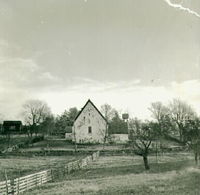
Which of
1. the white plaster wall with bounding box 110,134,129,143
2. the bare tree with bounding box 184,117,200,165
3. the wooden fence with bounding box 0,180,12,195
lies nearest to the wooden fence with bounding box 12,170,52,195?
the wooden fence with bounding box 0,180,12,195

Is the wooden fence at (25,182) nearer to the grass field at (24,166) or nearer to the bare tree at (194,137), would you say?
the grass field at (24,166)

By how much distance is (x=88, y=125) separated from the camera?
274 ft

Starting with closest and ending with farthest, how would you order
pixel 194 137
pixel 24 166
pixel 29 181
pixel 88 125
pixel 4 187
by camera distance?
pixel 4 187, pixel 29 181, pixel 194 137, pixel 24 166, pixel 88 125

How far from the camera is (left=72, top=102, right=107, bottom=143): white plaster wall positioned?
81875 mm

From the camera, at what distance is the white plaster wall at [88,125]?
81.9 m

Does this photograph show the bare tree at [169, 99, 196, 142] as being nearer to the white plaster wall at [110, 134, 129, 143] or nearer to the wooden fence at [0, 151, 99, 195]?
the white plaster wall at [110, 134, 129, 143]

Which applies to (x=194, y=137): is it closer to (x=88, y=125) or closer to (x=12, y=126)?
(x=88, y=125)

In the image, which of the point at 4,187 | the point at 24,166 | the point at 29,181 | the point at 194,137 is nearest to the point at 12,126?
the point at 24,166

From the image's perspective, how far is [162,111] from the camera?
107812 millimetres

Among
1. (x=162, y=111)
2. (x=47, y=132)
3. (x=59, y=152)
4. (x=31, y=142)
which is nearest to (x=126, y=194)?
(x=59, y=152)

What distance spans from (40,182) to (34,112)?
9331 centimetres

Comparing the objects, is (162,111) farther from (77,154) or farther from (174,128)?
(77,154)

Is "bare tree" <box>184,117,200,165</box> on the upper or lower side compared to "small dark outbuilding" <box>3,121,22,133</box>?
lower

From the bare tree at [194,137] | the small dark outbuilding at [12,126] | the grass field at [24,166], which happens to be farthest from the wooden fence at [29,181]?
the small dark outbuilding at [12,126]
